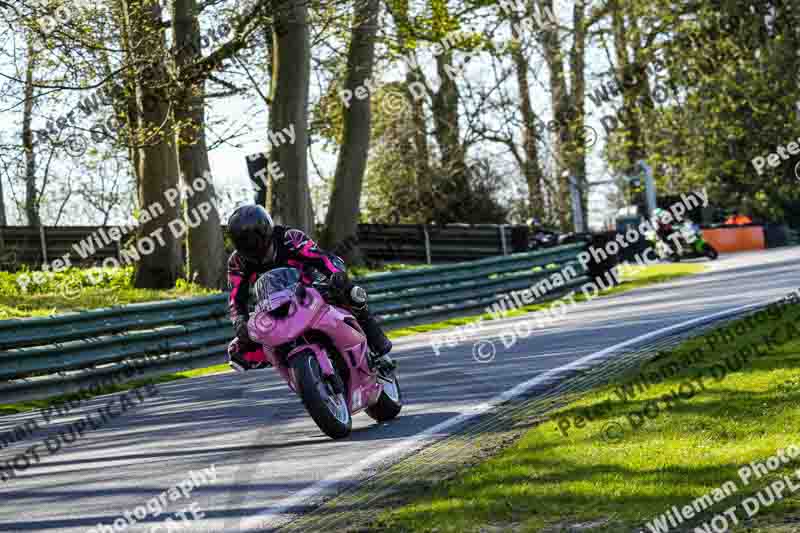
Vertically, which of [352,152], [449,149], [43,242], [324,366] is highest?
[449,149]

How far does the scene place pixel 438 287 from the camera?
2086 centimetres

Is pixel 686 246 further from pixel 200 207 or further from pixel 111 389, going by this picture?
pixel 111 389

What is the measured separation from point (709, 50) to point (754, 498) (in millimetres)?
38652

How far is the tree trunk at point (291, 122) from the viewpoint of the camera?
2116 cm

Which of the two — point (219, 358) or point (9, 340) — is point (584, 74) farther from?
point (9, 340)

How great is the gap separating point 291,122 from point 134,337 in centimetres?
767

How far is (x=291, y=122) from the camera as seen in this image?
69.5 feet

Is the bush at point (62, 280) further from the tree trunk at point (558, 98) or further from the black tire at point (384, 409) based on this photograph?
the tree trunk at point (558, 98)

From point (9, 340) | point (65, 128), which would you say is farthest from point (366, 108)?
point (9, 340)

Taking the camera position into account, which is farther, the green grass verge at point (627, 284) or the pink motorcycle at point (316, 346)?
the green grass verge at point (627, 284)

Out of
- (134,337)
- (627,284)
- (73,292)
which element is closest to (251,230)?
(134,337)

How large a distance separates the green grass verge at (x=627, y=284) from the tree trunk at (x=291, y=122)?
3.28 m

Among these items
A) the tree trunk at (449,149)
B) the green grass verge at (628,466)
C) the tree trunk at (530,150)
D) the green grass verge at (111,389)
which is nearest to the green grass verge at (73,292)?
the green grass verge at (111,389)

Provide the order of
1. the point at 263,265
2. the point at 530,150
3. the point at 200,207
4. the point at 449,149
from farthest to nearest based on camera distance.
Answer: the point at 530,150
the point at 449,149
the point at 200,207
the point at 263,265
